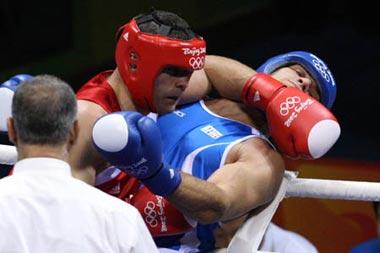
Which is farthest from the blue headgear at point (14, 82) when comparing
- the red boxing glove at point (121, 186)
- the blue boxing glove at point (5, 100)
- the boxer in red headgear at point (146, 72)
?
the red boxing glove at point (121, 186)

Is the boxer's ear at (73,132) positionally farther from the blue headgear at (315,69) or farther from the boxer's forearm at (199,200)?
the blue headgear at (315,69)

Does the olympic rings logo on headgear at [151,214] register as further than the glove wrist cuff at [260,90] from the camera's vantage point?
No

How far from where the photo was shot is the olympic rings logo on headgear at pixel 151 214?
7.32 ft

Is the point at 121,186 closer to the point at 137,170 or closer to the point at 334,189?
the point at 137,170

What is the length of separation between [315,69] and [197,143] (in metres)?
0.35

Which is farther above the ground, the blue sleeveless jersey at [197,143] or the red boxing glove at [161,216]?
the blue sleeveless jersey at [197,143]

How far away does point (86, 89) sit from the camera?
224cm

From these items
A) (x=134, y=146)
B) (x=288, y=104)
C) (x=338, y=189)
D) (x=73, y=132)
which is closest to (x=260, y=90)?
(x=288, y=104)

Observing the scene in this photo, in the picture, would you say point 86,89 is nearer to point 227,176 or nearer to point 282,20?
point 227,176

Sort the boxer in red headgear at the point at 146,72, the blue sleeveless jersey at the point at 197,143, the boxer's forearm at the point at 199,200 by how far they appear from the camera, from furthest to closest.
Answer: the blue sleeveless jersey at the point at 197,143 < the boxer in red headgear at the point at 146,72 < the boxer's forearm at the point at 199,200

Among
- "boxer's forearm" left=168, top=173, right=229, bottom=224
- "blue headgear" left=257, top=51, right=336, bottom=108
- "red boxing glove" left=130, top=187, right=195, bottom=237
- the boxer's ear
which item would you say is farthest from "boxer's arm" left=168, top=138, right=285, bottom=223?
the boxer's ear

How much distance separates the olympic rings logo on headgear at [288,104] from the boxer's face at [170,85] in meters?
0.22

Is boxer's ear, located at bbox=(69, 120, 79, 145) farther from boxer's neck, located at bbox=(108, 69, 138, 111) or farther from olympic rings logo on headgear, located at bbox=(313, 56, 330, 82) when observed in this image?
olympic rings logo on headgear, located at bbox=(313, 56, 330, 82)

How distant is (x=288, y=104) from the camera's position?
90.7 inches
